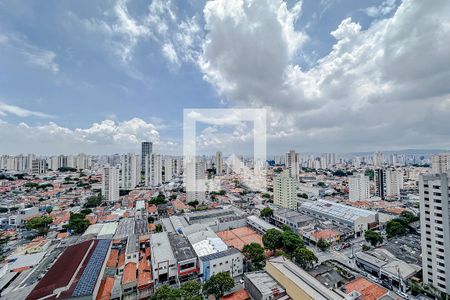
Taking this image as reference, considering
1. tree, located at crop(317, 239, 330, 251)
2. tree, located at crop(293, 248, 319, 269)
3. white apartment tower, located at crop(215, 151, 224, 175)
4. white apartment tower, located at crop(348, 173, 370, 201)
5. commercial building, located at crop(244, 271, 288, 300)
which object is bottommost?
tree, located at crop(317, 239, 330, 251)

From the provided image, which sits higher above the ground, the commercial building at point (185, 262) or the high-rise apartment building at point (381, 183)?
the high-rise apartment building at point (381, 183)

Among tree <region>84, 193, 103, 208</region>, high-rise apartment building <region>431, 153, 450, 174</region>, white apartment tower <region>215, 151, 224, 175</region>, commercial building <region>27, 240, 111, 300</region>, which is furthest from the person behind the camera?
white apartment tower <region>215, 151, 224, 175</region>

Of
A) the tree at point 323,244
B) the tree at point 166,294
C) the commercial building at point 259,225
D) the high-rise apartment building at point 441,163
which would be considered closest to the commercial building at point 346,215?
the tree at point 323,244

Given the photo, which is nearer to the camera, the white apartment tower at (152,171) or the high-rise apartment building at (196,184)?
the high-rise apartment building at (196,184)

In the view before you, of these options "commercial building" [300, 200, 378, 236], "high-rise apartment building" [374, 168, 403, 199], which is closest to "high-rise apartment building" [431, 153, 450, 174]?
"high-rise apartment building" [374, 168, 403, 199]

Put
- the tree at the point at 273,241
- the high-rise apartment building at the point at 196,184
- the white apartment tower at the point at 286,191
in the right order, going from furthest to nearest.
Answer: the high-rise apartment building at the point at 196,184 < the white apartment tower at the point at 286,191 < the tree at the point at 273,241

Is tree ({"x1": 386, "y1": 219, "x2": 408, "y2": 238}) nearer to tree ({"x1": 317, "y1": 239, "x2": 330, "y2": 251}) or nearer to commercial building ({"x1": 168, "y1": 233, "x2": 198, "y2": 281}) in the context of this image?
tree ({"x1": 317, "y1": 239, "x2": 330, "y2": 251})

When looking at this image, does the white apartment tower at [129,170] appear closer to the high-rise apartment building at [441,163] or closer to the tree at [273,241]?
the tree at [273,241]
